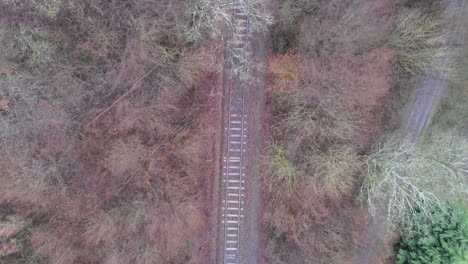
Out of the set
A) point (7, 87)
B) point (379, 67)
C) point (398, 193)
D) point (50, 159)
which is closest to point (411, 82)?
point (379, 67)

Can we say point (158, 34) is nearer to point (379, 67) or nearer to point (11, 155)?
point (11, 155)

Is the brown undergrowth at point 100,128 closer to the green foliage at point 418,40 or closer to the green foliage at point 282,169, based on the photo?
the green foliage at point 282,169

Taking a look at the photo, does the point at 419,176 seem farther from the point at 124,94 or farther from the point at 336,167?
the point at 124,94

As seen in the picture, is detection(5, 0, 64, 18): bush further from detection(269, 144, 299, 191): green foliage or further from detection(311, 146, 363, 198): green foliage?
detection(311, 146, 363, 198): green foliage

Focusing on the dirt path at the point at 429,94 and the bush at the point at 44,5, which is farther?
the dirt path at the point at 429,94

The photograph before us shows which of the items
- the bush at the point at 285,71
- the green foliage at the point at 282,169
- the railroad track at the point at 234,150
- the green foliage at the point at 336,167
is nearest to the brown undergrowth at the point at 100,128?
the railroad track at the point at 234,150

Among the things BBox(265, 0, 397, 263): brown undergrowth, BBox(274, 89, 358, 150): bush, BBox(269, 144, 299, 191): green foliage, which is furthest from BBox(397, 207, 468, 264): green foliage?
BBox(269, 144, 299, 191): green foliage
